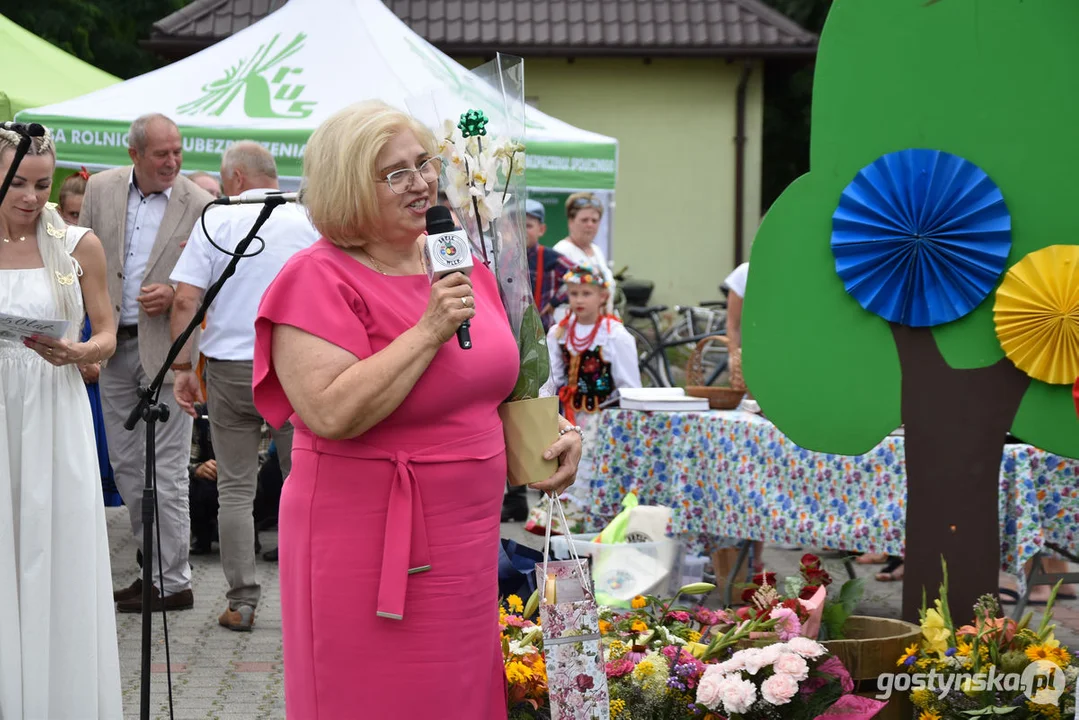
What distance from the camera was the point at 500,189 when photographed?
2.99m

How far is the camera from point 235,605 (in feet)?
19.7

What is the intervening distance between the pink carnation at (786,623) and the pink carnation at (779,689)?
0.32m

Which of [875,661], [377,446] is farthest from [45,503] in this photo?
[875,661]

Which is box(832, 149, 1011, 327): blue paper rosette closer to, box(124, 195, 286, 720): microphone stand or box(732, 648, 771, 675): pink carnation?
box(732, 648, 771, 675): pink carnation

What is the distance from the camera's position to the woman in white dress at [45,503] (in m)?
4.11

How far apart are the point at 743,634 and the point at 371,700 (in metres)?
1.42

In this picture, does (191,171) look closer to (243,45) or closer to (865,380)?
(243,45)

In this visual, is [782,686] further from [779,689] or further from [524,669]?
[524,669]

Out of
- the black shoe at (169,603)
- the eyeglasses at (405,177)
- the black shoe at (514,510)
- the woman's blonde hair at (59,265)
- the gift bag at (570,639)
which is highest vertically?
the eyeglasses at (405,177)

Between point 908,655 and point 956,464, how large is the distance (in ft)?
2.51

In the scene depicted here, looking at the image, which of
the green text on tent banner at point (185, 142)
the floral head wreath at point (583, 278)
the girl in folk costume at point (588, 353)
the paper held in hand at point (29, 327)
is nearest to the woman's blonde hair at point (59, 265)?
the paper held in hand at point (29, 327)

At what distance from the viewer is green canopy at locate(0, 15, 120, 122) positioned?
9273 millimetres

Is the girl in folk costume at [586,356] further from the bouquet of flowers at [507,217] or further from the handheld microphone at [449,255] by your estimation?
the handheld microphone at [449,255]

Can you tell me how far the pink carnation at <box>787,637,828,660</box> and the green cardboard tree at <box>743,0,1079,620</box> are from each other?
1.04 m
